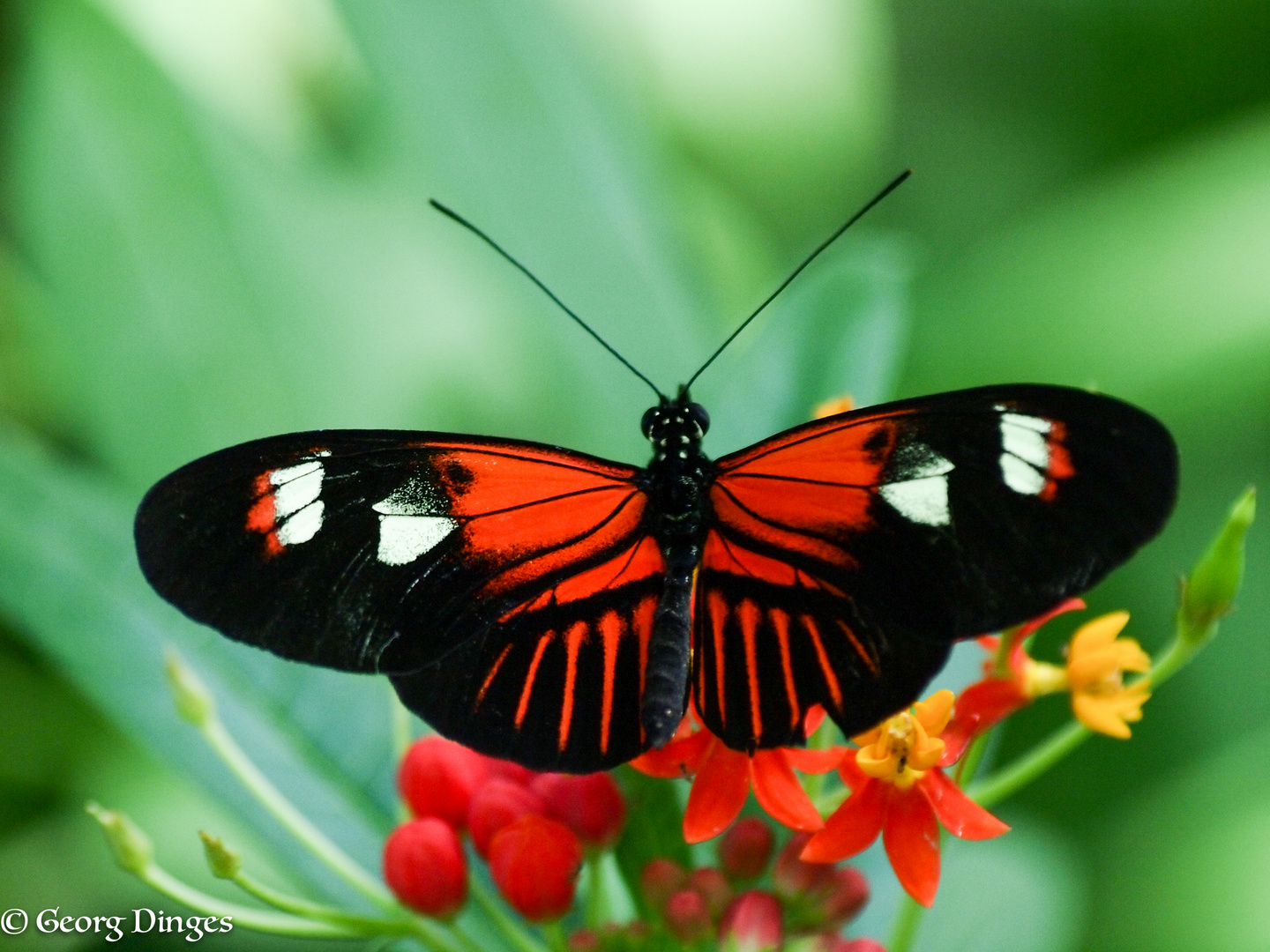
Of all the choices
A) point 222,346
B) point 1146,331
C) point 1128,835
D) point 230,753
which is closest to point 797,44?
point 1146,331

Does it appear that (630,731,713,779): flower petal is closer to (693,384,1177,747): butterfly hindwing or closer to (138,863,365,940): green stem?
(693,384,1177,747): butterfly hindwing

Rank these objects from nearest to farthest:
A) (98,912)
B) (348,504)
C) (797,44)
A: (348,504)
(98,912)
(797,44)

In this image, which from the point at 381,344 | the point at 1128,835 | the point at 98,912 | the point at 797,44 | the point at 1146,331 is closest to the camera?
the point at 98,912

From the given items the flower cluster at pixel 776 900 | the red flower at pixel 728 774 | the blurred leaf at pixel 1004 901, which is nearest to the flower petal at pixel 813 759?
the red flower at pixel 728 774

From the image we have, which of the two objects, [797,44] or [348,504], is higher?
[797,44]

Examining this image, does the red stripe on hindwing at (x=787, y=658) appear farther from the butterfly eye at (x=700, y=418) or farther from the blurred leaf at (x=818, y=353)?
the blurred leaf at (x=818, y=353)

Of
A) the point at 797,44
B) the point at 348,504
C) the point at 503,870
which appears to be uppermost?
the point at 797,44

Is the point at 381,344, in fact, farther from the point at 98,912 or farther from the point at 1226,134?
the point at 1226,134

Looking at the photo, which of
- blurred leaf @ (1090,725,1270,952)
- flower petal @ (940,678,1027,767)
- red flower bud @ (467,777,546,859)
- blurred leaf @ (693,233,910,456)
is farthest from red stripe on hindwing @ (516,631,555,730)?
blurred leaf @ (1090,725,1270,952)

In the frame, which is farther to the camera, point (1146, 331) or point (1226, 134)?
point (1226, 134)
